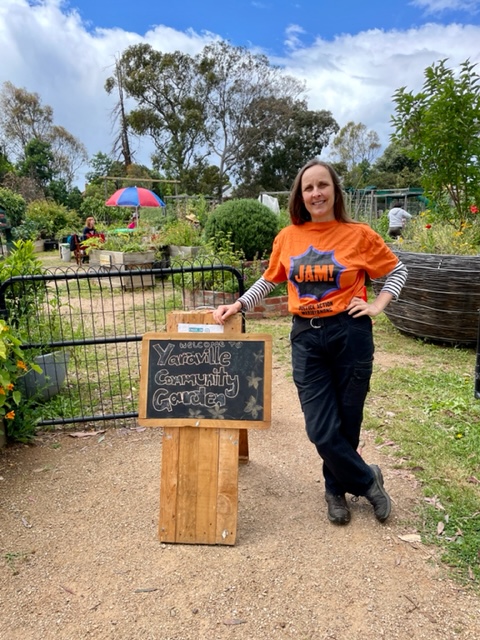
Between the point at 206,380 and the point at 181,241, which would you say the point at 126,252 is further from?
Answer: the point at 206,380

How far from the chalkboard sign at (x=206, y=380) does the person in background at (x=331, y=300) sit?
22 centimetres

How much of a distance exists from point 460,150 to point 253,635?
6370 millimetres

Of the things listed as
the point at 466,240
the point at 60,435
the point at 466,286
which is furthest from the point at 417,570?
the point at 466,240

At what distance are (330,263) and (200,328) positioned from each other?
795 millimetres

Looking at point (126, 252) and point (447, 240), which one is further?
point (126, 252)

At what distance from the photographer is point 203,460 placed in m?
2.47

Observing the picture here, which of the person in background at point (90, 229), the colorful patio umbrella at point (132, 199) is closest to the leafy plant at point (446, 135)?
the person in background at point (90, 229)

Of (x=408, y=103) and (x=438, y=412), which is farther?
(x=408, y=103)

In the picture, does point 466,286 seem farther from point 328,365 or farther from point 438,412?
point 328,365

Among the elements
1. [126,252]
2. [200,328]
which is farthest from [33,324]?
[126,252]

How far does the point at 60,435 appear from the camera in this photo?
3684 millimetres

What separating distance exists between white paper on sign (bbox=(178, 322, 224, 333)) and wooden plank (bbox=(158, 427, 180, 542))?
514mm

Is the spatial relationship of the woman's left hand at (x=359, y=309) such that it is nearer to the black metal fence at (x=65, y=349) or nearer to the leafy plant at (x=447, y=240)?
the black metal fence at (x=65, y=349)

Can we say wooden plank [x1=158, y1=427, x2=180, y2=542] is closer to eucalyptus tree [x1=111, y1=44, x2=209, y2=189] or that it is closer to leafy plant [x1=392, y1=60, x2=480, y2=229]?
leafy plant [x1=392, y1=60, x2=480, y2=229]
